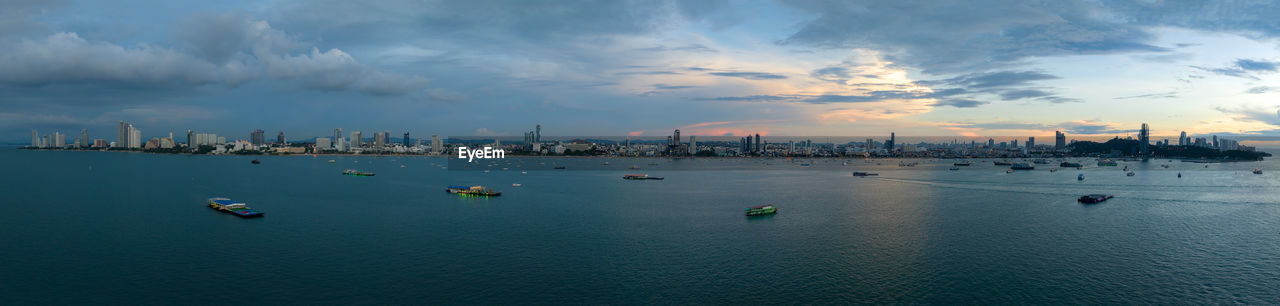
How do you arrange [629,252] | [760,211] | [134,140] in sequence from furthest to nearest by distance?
1. [134,140]
2. [760,211]
3. [629,252]

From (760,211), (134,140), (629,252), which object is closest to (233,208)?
(629,252)

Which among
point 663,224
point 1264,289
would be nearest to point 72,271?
point 663,224

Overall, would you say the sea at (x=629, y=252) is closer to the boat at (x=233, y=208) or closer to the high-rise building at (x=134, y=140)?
the boat at (x=233, y=208)

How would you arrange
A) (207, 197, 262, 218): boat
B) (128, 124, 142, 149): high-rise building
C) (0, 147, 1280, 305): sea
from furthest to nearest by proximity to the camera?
(128, 124, 142, 149): high-rise building, (207, 197, 262, 218): boat, (0, 147, 1280, 305): sea

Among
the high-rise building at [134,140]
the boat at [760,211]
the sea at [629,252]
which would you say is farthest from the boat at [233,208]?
the high-rise building at [134,140]

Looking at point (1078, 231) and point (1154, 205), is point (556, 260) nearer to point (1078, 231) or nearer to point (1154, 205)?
point (1078, 231)

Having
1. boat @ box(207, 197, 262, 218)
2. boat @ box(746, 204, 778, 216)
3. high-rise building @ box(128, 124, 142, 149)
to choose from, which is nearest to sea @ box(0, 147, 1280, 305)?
boat @ box(746, 204, 778, 216)

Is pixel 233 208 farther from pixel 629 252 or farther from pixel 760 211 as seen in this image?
pixel 760 211

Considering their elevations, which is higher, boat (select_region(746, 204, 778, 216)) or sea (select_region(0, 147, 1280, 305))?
boat (select_region(746, 204, 778, 216))

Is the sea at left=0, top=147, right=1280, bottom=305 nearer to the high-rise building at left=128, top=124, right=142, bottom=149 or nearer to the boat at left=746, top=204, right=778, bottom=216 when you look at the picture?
the boat at left=746, top=204, right=778, bottom=216
